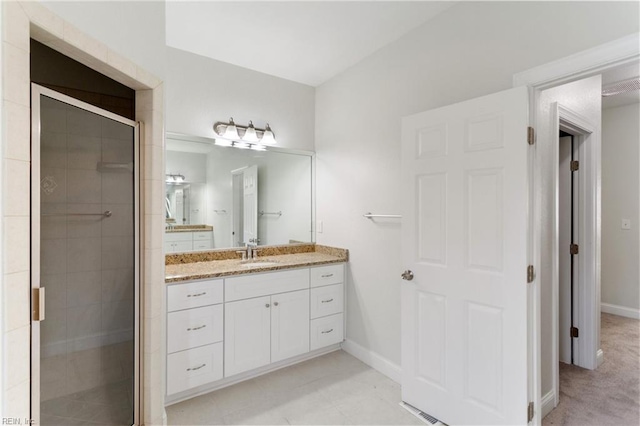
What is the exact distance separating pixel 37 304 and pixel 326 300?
2040mm

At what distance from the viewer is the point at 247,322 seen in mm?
2410

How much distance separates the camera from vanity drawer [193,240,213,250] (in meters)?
2.72

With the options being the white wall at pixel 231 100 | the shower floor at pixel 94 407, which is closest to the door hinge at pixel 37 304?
the shower floor at pixel 94 407

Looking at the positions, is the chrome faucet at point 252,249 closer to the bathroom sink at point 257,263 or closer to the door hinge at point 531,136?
the bathroom sink at point 257,263

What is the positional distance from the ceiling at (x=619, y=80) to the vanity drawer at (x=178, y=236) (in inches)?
142

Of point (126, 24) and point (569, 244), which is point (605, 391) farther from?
point (126, 24)

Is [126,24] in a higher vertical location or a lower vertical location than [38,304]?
higher

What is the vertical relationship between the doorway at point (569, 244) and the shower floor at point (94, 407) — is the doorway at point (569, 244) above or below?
above

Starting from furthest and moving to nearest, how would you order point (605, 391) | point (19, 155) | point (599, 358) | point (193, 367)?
point (599, 358)
point (605, 391)
point (193, 367)
point (19, 155)

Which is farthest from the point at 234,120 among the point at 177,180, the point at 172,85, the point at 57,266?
the point at 57,266

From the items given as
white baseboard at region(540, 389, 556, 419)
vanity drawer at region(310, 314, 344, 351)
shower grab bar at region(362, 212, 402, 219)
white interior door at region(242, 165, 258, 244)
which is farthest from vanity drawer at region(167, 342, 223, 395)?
white baseboard at region(540, 389, 556, 419)

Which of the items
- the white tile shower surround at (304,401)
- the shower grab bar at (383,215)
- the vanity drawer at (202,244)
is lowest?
the white tile shower surround at (304,401)

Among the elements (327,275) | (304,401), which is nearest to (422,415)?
(304,401)

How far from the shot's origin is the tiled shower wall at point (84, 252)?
Answer: 1392 mm
